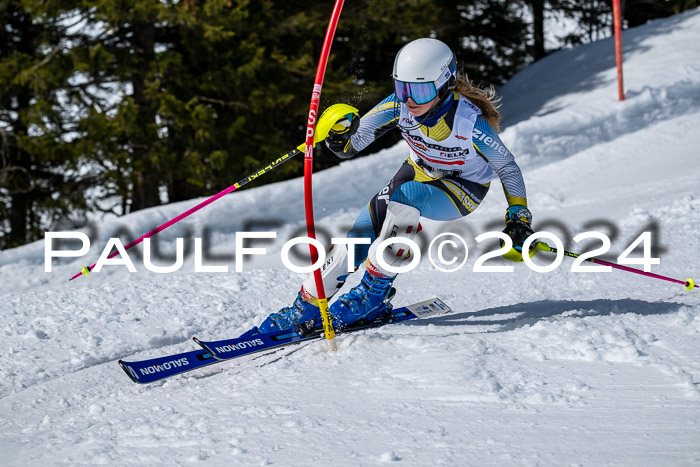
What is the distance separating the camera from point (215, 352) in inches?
137

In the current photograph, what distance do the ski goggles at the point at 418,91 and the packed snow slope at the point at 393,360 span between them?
51.4 inches

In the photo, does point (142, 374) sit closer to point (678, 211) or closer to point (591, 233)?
point (591, 233)

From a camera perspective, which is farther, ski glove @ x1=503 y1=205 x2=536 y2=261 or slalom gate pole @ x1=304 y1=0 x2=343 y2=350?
ski glove @ x1=503 y1=205 x2=536 y2=261

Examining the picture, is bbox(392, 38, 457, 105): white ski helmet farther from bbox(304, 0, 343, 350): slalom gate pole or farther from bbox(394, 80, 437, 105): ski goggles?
bbox(304, 0, 343, 350): slalom gate pole

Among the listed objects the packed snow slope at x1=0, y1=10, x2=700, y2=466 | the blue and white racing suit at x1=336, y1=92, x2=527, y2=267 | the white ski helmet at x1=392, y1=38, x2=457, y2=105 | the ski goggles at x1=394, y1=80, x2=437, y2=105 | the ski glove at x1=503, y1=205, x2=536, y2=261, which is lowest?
the packed snow slope at x1=0, y1=10, x2=700, y2=466

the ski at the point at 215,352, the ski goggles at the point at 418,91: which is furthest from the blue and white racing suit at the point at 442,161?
the ski at the point at 215,352

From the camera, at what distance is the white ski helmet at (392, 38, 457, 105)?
3551 mm

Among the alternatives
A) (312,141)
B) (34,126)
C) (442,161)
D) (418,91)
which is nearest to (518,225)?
(442,161)

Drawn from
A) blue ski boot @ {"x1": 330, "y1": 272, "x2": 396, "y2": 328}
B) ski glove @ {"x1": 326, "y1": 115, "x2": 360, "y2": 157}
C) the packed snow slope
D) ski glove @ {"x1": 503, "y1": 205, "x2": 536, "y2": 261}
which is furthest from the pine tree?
ski glove @ {"x1": 503, "y1": 205, "x2": 536, "y2": 261}

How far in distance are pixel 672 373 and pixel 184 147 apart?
950 centimetres

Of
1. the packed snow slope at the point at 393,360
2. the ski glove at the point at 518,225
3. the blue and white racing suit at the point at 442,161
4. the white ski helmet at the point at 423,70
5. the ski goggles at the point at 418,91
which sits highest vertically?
the white ski helmet at the point at 423,70

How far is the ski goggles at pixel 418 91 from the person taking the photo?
3576 mm

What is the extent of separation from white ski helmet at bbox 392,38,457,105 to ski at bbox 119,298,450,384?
4.73 ft

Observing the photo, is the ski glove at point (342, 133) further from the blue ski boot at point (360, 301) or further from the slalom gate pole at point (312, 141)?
the blue ski boot at point (360, 301)
